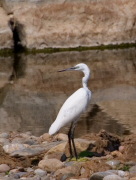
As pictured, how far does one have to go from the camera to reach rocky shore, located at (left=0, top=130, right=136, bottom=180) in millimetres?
6594

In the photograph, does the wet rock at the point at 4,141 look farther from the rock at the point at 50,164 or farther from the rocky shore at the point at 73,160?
the rock at the point at 50,164

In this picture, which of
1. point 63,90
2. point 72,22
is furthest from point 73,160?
point 72,22

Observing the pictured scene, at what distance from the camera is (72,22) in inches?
839

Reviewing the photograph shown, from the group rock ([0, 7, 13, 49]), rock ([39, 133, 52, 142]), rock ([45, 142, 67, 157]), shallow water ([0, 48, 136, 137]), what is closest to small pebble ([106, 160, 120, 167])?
rock ([45, 142, 67, 157])

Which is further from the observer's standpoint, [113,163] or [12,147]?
[12,147]

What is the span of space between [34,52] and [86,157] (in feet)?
45.5

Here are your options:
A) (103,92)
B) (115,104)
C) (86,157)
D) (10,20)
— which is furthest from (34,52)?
(86,157)

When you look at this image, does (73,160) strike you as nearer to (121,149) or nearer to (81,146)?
(81,146)

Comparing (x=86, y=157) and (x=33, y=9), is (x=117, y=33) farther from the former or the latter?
(x=86, y=157)

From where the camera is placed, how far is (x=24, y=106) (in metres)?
12.2

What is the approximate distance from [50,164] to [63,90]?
6.80 m

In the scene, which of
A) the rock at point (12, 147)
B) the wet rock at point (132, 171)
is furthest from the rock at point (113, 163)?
the rock at point (12, 147)

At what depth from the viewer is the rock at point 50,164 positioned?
6914mm

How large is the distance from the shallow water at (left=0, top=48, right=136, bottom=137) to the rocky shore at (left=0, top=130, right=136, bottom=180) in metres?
1.91
